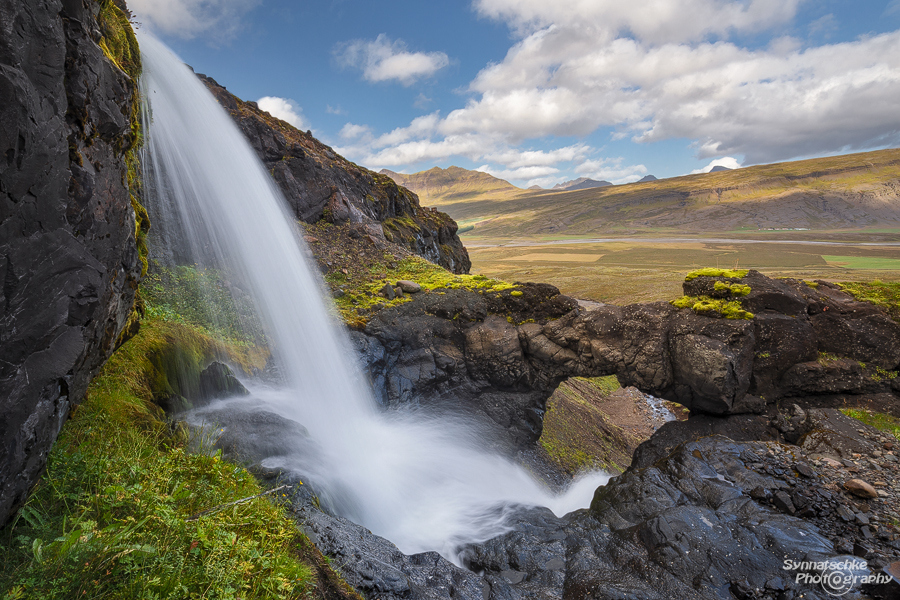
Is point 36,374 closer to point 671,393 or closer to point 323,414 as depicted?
point 323,414

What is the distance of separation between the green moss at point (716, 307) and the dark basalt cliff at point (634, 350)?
178mm

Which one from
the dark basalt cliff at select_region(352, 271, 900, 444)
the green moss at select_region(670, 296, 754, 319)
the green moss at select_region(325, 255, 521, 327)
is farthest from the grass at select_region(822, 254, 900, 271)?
the green moss at select_region(325, 255, 521, 327)

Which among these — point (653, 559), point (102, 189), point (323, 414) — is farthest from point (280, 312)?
point (653, 559)

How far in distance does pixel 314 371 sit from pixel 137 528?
8524 mm

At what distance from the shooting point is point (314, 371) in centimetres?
1154

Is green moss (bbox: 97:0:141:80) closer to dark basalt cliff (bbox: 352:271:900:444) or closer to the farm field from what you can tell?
dark basalt cliff (bbox: 352:271:900:444)

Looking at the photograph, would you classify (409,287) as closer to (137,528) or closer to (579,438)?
(579,438)

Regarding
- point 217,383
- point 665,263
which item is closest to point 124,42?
point 217,383

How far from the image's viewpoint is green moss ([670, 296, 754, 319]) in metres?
11.6

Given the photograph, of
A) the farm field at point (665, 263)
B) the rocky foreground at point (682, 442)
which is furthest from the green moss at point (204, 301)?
the farm field at point (665, 263)

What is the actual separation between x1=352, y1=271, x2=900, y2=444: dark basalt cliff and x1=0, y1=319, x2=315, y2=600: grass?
8556mm

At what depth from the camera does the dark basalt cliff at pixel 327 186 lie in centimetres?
1920

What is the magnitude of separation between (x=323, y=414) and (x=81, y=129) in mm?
8238

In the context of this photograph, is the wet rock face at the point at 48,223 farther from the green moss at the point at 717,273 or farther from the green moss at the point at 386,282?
the green moss at the point at 717,273
